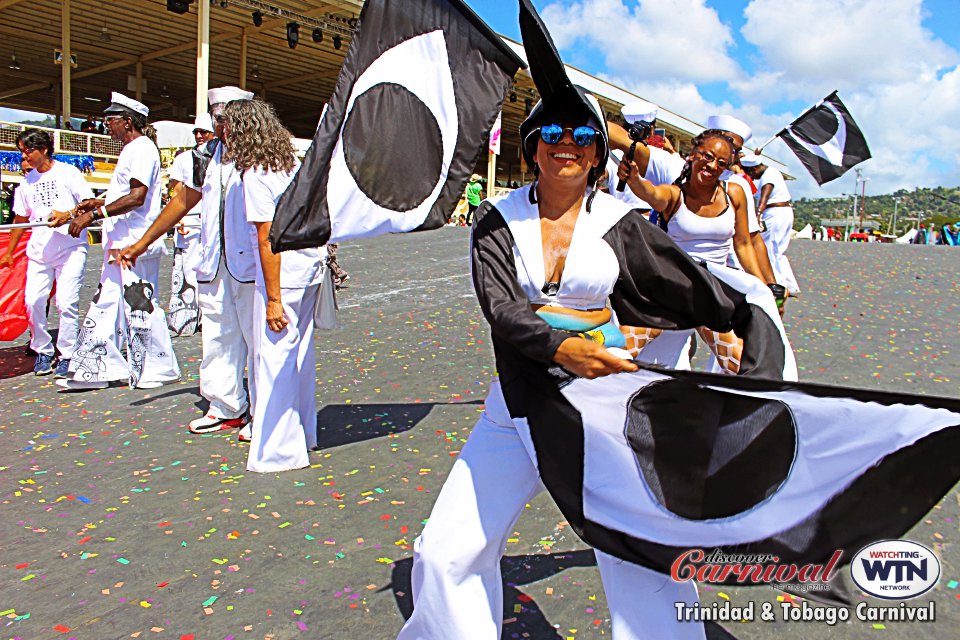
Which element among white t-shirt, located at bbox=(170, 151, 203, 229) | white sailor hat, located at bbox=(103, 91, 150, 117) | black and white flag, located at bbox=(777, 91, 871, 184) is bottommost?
white t-shirt, located at bbox=(170, 151, 203, 229)

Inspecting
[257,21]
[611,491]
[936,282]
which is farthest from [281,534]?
[257,21]

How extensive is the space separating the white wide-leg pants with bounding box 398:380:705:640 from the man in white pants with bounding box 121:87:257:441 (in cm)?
319

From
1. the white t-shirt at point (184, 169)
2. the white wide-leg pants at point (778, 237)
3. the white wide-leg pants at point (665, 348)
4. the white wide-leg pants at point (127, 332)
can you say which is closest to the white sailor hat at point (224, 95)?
the white t-shirt at point (184, 169)

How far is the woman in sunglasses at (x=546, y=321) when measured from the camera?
241 cm

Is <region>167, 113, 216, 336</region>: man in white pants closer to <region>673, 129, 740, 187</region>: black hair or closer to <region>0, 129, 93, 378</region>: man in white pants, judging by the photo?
<region>0, 129, 93, 378</region>: man in white pants

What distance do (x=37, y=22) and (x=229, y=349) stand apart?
81.1 ft

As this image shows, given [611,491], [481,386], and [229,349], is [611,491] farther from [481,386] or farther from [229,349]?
[481,386]

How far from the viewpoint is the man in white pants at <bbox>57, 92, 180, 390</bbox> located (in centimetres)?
674

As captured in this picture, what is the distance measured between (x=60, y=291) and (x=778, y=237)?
8164 mm

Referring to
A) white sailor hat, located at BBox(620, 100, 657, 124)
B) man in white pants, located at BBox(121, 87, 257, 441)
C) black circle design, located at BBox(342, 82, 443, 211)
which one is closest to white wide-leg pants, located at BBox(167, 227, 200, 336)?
man in white pants, located at BBox(121, 87, 257, 441)

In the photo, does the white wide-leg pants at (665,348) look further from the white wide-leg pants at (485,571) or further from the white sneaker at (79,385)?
the white sneaker at (79,385)

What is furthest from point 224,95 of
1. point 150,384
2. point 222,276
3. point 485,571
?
point 485,571

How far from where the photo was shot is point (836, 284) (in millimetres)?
13297

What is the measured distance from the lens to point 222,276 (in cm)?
562
